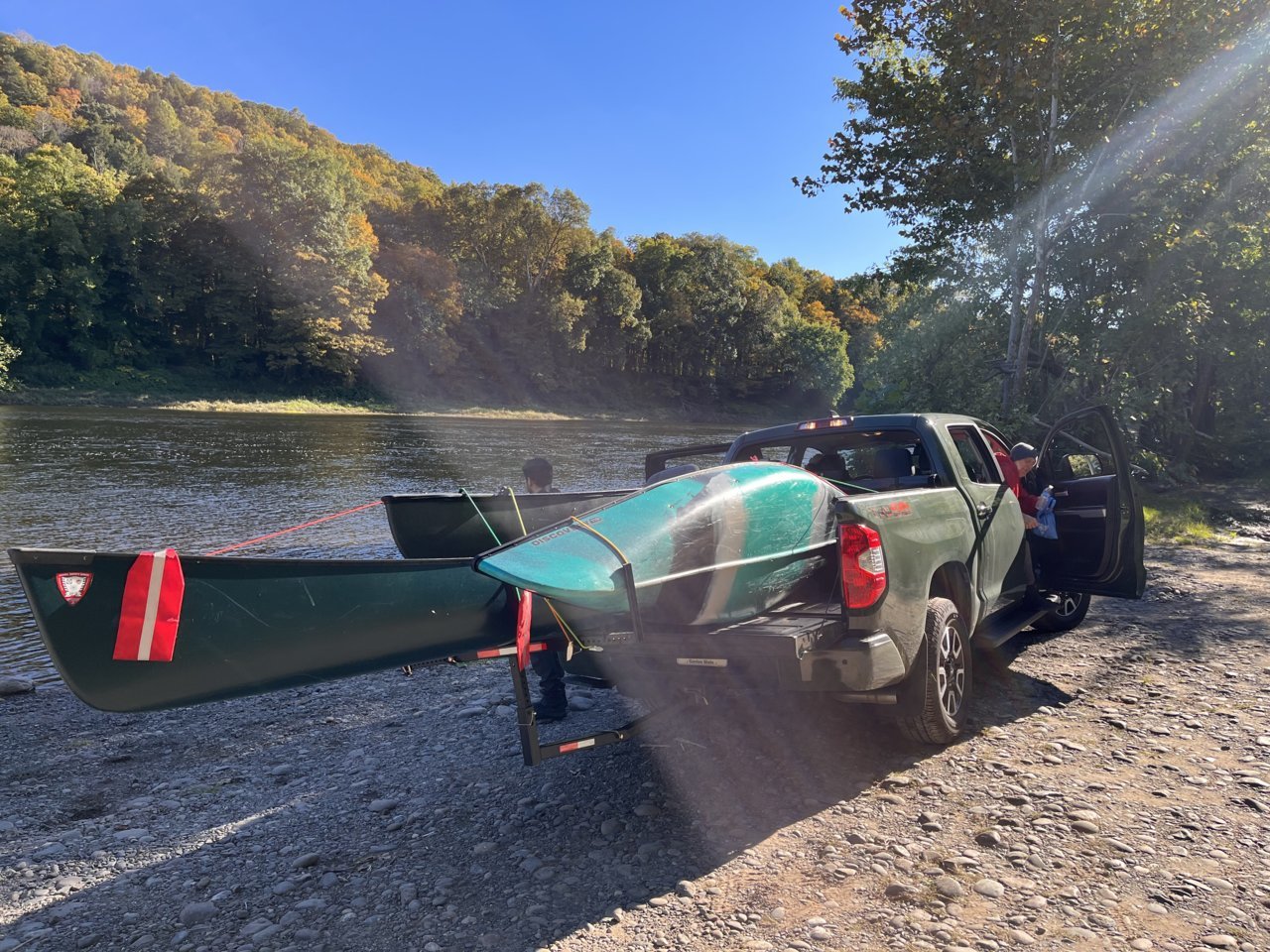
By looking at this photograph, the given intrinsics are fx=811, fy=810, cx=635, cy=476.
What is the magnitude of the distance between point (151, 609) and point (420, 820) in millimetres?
1566

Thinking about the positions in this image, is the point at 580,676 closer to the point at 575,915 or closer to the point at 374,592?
the point at 374,592

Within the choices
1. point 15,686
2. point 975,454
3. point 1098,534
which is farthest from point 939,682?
point 15,686

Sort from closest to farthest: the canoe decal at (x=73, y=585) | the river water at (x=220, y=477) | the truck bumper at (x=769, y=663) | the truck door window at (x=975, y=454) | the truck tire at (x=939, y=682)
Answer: the canoe decal at (x=73, y=585) < the truck bumper at (x=769, y=663) < the truck tire at (x=939, y=682) < the truck door window at (x=975, y=454) < the river water at (x=220, y=477)

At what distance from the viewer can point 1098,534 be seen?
6.12m

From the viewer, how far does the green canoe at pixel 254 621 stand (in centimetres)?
345

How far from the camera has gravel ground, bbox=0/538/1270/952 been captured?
118 inches

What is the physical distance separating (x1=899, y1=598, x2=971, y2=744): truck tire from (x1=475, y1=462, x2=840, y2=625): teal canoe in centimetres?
66

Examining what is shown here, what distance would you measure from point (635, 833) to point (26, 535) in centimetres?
1231

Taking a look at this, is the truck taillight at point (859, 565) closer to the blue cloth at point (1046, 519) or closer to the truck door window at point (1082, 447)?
the blue cloth at point (1046, 519)

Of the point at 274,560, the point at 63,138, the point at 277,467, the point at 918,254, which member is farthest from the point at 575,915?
the point at 63,138

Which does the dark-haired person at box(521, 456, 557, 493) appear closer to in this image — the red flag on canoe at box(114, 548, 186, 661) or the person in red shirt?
the red flag on canoe at box(114, 548, 186, 661)

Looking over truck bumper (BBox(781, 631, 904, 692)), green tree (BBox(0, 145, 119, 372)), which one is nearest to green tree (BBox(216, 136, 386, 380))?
green tree (BBox(0, 145, 119, 372))

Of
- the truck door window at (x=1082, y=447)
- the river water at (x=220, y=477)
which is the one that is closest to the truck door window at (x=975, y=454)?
the river water at (x=220, y=477)

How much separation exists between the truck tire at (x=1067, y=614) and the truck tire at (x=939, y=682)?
106 inches
